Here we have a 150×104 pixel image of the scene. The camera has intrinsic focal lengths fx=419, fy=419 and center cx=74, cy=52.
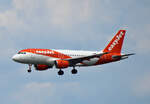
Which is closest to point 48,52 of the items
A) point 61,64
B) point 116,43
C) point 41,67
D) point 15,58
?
point 61,64

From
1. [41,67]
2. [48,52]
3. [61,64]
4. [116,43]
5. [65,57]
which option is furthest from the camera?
[116,43]

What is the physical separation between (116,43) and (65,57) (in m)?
16.1

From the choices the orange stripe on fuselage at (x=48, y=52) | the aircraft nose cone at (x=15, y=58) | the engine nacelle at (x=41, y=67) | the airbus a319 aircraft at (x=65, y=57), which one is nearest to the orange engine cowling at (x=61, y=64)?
the airbus a319 aircraft at (x=65, y=57)

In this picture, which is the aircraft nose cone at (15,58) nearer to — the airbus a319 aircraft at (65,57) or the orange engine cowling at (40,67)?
the airbus a319 aircraft at (65,57)

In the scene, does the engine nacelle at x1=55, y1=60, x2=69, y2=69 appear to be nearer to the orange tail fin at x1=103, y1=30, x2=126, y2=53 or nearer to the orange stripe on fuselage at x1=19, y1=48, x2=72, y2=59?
the orange stripe on fuselage at x1=19, y1=48, x2=72, y2=59

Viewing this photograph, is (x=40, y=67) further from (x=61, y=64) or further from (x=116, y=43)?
(x=116, y=43)

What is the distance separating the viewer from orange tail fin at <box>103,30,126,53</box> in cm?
10187

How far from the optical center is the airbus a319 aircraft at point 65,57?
89.6 meters

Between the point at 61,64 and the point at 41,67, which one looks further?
the point at 41,67

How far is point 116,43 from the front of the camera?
103125 mm

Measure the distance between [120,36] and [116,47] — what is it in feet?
12.4

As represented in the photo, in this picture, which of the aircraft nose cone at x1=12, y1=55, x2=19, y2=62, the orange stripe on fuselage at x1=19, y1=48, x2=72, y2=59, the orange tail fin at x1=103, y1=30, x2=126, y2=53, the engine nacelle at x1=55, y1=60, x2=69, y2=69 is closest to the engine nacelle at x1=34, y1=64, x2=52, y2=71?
the orange stripe on fuselage at x1=19, y1=48, x2=72, y2=59

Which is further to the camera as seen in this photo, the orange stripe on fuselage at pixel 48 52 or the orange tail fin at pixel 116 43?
the orange tail fin at pixel 116 43

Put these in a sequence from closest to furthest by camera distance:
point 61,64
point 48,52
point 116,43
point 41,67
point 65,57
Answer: point 61,64, point 48,52, point 65,57, point 41,67, point 116,43
